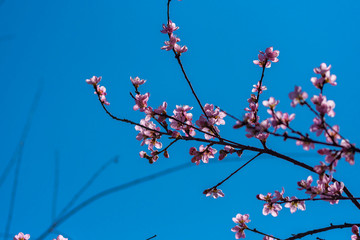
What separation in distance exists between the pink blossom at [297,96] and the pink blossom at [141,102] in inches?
61.0

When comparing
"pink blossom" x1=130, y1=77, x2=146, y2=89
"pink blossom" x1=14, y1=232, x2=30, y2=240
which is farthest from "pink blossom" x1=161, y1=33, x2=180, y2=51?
"pink blossom" x1=14, y1=232, x2=30, y2=240

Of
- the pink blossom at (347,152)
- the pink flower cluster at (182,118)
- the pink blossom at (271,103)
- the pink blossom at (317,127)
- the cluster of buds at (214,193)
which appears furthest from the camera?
the cluster of buds at (214,193)

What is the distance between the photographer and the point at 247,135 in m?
2.43

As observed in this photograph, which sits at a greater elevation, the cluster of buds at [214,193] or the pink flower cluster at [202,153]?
the pink flower cluster at [202,153]

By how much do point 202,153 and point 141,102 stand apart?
0.81 metres

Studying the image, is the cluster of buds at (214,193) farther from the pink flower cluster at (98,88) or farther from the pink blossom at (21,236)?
the pink blossom at (21,236)

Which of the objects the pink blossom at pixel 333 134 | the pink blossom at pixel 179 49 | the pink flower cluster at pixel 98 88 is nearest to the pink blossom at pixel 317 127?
the pink blossom at pixel 333 134

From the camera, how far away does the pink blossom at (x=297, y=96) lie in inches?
81.7

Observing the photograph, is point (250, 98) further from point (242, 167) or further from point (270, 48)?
point (242, 167)

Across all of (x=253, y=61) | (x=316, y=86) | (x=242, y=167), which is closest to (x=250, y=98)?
(x=253, y=61)

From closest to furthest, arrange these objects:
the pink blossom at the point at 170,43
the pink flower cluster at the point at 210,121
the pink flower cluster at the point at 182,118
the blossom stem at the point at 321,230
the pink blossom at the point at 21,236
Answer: the blossom stem at the point at 321,230
the pink flower cluster at the point at 210,121
the pink flower cluster at the point at 182,118
the pink blossom at the point at 170,43
the pink blossom at the point at 21,236

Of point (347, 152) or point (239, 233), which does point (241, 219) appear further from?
point (347, 152)

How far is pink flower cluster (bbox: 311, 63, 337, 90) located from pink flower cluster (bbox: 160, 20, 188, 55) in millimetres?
1353

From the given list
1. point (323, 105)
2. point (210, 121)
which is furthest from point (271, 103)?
point (210, 121)
